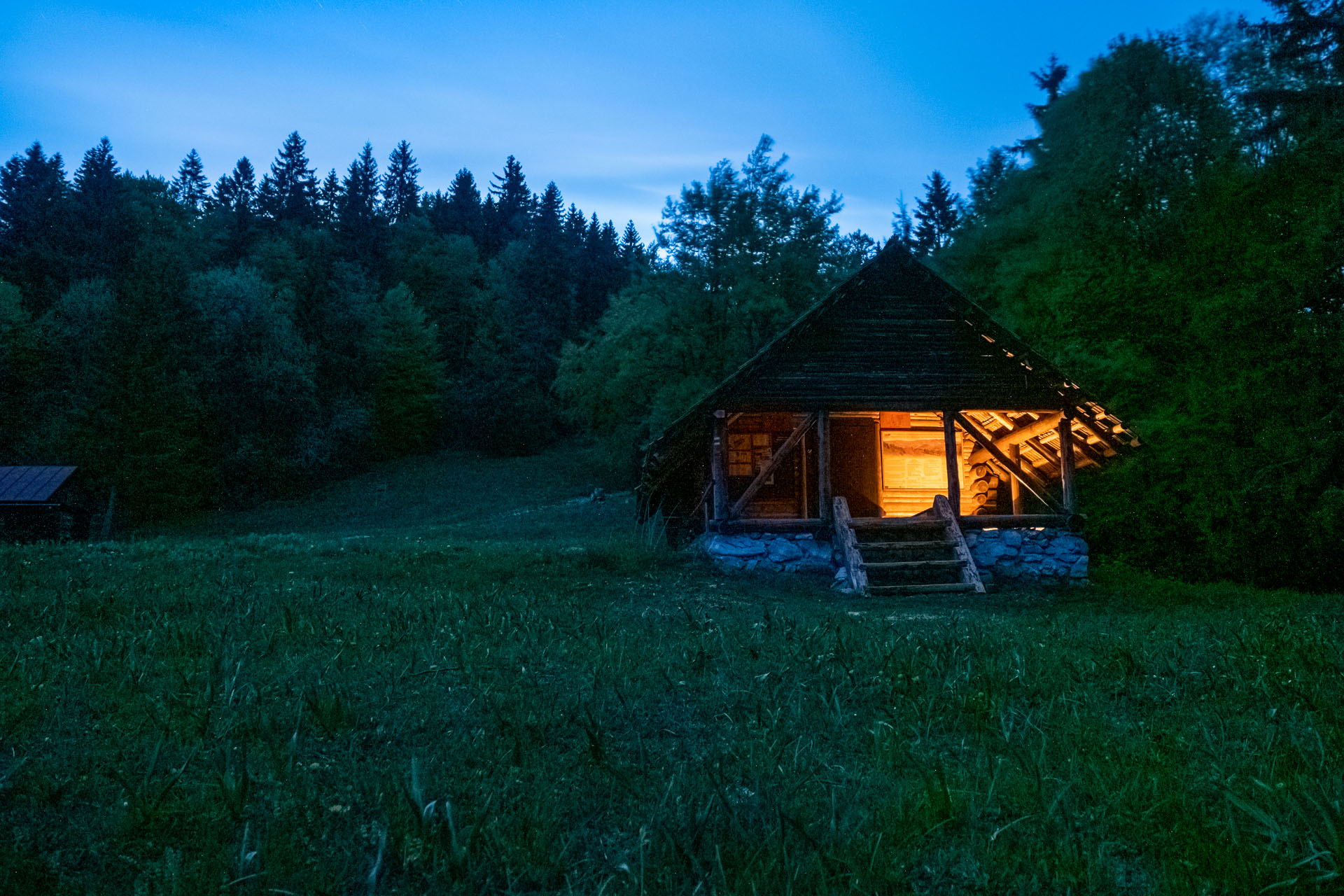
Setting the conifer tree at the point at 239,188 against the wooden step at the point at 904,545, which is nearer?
the wooden step at the point at 904,545

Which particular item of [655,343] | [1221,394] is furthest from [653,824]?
[655,343]

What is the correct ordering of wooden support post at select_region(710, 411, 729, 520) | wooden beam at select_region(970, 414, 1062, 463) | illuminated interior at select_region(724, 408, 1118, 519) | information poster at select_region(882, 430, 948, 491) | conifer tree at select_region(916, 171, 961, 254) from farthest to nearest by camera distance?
conifer tree at select_region(916, 171, 961, 254) → information poster at select_region(882, 430, 948, 491) → illuminated interior at select_region(724, 408, 1118, 519) → wooden beam at select_region(970, 414, 1062, 463) → wooden support post at select_region(710, 411, 729, 520)

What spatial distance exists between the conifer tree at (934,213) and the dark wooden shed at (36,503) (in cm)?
4169

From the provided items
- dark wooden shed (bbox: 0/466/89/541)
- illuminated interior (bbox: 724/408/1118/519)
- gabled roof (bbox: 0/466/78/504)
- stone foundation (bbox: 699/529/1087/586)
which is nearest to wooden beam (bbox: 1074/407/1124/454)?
stone foundation (bbox: 699/529/1087/586)

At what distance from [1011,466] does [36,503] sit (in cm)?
2962

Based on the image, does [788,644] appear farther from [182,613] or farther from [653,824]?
[182,613]

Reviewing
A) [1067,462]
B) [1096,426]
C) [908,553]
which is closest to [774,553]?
[908,553]

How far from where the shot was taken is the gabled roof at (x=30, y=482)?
2903 centimetres

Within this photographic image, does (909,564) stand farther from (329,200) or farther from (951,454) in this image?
(329,200)

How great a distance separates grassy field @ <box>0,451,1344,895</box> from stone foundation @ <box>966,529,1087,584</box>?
7239 millimetres

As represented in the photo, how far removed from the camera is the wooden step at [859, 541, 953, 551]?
1548 centimetres

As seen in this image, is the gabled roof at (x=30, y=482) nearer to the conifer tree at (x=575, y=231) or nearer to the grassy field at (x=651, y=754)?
the grassy field at (x=651, y=754)

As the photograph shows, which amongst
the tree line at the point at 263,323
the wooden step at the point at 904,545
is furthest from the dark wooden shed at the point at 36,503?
the wooden step at the point at 904,545

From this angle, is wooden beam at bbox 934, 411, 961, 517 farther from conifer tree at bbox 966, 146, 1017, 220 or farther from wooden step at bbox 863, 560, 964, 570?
conifer tree at bbox 966, 146, 1017, 220
